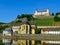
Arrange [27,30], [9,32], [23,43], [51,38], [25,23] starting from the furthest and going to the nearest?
[25,23]
[27,30]
[23,43]
[9,32]
[51,38]

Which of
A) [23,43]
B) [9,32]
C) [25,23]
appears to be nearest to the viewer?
[9,32]

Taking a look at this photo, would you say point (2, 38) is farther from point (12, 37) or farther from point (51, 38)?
point (51, 38)

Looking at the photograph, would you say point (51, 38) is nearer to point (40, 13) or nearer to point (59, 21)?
point (59, 21)

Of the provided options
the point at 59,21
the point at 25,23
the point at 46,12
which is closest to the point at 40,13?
the point at 46,12

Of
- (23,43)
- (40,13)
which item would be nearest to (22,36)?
(23,43)

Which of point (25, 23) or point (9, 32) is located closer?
point (9, 32)

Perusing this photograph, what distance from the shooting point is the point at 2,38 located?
2326 millimetres

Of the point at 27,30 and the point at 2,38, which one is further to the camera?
the point at 27,30

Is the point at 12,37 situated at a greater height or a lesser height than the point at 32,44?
greater

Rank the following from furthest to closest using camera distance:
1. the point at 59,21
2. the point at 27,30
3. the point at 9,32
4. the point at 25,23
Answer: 1. the point at 59,21
2. the point at 25,23
3. the point at 27,30
4. the point at 9,32

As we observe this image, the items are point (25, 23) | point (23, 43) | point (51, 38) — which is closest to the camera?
point (51, 38)

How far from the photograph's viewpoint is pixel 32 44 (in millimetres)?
3115

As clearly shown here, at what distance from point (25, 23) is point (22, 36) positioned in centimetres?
128

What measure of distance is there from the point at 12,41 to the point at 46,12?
59231mm
